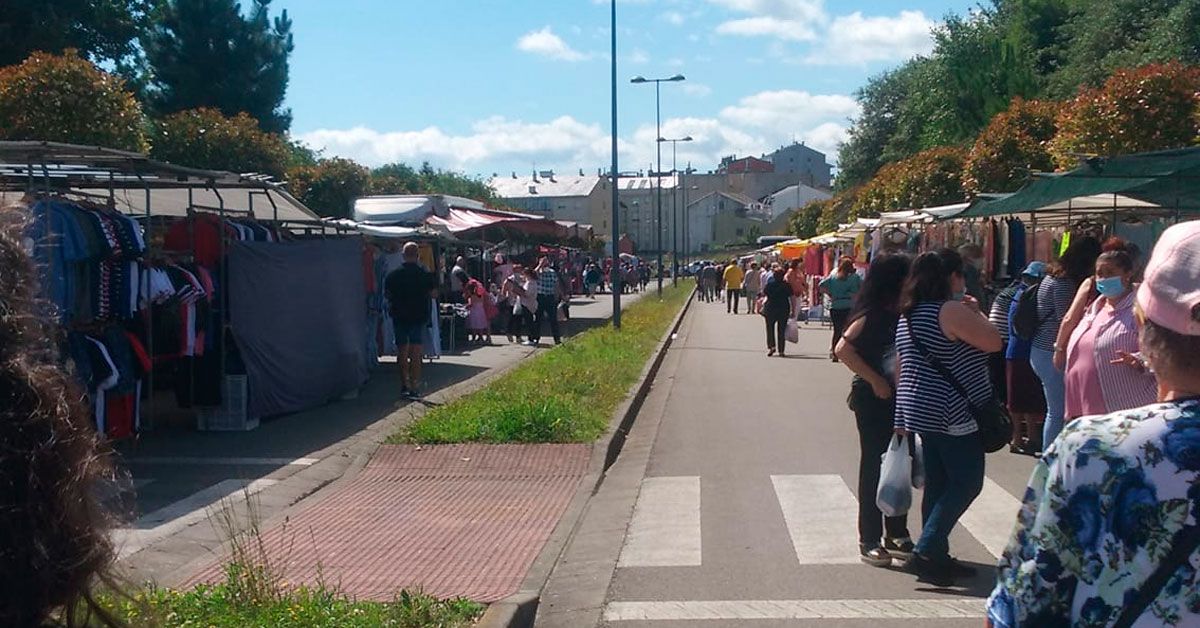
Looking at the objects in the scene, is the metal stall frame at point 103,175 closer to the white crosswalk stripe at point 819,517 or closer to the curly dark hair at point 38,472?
the white crosswalk stripe at point 819,517

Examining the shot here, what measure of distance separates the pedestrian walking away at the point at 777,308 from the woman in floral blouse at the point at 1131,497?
64.7ft

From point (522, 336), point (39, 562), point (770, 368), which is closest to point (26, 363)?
point (39, 562)

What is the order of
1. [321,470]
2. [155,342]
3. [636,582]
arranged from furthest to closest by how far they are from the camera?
[155,342] → [321,470] → [636,582]

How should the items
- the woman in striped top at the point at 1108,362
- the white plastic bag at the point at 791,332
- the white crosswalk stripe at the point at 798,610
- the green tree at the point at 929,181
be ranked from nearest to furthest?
the woman in striped top at the point at 1108,362
the white crosswalk stripe at the point at 798,610
the white plastic bag at the point at 791,332
the green tree at the point at 929,181

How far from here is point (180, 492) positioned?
983cm

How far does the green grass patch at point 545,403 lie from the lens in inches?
469

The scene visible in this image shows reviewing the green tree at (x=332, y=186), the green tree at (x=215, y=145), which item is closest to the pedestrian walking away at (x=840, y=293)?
the green tree at (x=215, y=145)

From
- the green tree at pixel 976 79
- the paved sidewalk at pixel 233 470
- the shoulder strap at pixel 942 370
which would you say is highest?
the green tree at pixel 976 79

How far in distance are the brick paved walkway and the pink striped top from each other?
10.3 feet

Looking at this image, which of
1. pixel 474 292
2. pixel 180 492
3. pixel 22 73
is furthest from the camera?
pixel 474 292

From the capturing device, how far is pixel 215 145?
32.9 meters

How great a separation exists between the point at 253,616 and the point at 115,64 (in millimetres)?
41096

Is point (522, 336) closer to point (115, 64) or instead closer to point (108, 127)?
point (108, 127)

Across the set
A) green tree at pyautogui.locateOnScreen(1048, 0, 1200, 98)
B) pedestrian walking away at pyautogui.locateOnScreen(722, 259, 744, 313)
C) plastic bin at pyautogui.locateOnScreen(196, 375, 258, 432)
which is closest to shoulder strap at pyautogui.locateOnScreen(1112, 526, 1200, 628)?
plastic bin at pyautogui.locateOnScreen(196, 375, 258, 432)
